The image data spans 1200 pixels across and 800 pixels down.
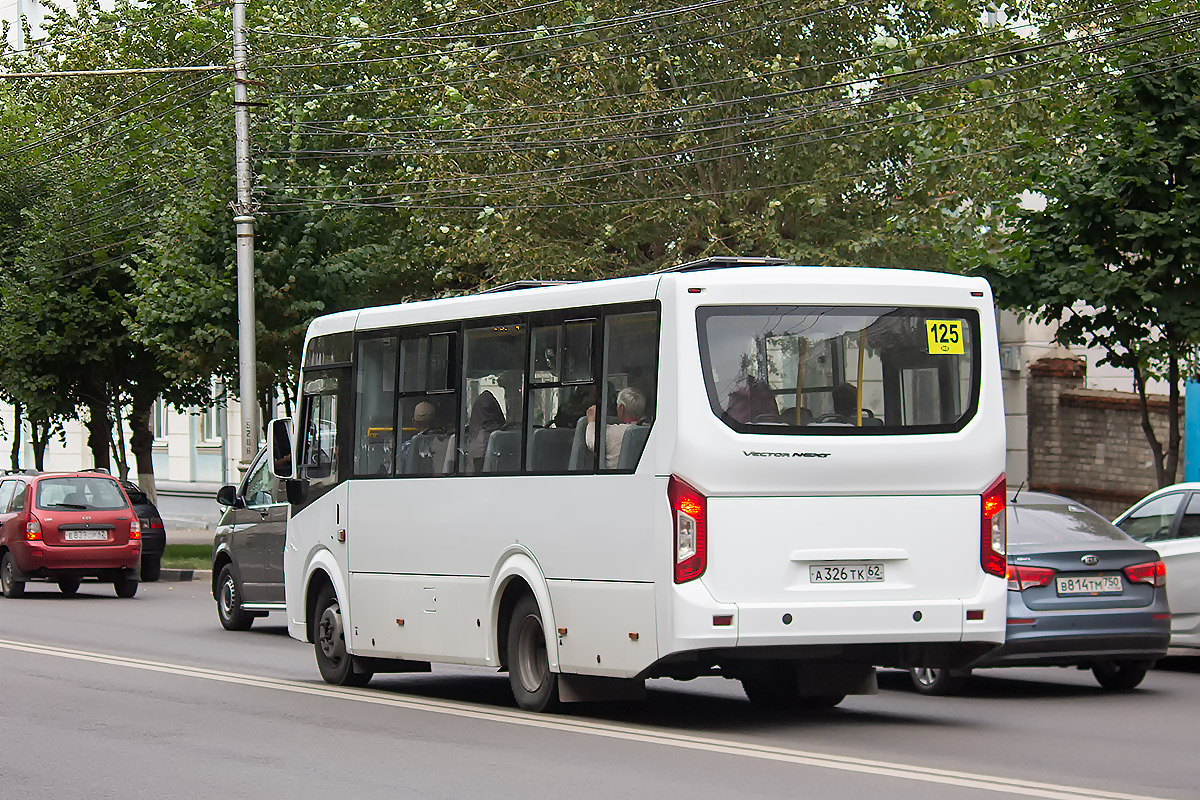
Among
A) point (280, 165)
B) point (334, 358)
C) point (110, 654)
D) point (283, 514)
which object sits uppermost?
point (280, 165)

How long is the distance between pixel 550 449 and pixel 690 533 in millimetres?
1494

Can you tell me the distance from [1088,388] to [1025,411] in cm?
96

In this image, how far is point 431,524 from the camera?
41.5ft

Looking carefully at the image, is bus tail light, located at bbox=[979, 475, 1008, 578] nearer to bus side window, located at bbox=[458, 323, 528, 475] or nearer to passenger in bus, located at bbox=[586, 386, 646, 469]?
passenger in bus, located at bbox=[586, 386, 646, 469]

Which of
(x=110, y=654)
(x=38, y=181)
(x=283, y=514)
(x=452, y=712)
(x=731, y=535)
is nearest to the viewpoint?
(x=731, y=535)

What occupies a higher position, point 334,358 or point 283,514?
point 334,358

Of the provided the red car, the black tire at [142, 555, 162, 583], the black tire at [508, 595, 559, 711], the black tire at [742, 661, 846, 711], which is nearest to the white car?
the black tire at [742, 661, 846, 711]

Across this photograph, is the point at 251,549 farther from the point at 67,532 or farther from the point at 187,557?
the point at 187,557

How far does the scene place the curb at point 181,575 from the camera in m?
30.4

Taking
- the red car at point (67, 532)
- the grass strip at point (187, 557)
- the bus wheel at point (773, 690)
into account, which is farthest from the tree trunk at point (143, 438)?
the bus wheel at point (773, 690)

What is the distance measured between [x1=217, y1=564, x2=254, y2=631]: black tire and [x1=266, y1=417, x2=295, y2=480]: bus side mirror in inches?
221

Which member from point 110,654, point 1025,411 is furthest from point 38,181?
point 110,654

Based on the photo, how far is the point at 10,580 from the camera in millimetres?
25531

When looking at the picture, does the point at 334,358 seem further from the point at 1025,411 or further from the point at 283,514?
the point at 1025,411
